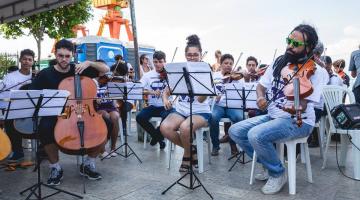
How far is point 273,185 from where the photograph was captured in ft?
11.2

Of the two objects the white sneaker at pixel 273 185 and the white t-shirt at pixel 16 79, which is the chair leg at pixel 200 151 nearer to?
the white sneaker at pixel 273 185

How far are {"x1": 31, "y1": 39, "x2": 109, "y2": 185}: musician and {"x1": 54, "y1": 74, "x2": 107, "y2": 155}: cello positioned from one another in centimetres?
20

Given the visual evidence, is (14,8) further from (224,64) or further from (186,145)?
(186,145)

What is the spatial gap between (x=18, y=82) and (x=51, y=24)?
24.5 ft

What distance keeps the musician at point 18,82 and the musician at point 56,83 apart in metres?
1.06

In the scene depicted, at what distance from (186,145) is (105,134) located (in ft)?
3.45

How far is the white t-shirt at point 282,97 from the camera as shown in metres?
3.30

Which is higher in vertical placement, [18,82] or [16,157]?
[18,82]

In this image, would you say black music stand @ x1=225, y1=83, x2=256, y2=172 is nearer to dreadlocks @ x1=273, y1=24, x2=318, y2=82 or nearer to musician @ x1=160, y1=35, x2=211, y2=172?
musician @ x1=160, y1=35, x2=211, y2=172

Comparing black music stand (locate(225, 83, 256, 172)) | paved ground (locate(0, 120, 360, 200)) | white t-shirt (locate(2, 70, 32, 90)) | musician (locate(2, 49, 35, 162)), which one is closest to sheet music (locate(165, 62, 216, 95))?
paved ground (locate(0, 120, 360, 200))

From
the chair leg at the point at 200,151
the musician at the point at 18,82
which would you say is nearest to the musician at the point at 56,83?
the musician at the point at 18,82

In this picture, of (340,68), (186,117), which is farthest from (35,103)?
(340,68)

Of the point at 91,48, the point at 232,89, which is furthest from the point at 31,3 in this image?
the point at 91,48

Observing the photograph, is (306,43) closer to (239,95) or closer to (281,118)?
(281,118)
